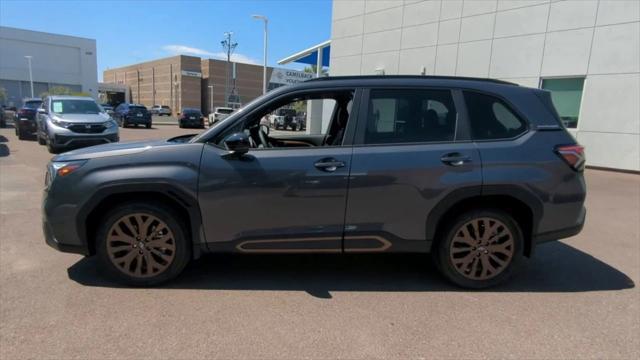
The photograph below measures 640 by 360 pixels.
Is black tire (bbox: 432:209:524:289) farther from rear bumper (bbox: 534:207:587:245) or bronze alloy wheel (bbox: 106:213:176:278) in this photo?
bronze alloy wheel (bbox: 106:213:176:278)

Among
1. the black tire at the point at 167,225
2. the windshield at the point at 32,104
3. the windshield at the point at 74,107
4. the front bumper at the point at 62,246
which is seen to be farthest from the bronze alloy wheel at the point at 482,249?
the windshield at the point at 32,104

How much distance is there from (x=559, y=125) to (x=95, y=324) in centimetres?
429

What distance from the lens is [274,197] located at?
365 cm

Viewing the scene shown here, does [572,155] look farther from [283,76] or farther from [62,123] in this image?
[283,76]

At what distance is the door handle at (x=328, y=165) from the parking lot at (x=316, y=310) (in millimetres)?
1112

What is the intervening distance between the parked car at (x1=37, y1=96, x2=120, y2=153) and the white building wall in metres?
12.5

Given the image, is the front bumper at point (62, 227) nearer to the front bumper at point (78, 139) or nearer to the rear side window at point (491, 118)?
the rear side window at point (491, 118)

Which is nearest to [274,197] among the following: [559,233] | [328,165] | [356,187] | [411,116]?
[328,165]

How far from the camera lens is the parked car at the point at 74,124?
11.9 m

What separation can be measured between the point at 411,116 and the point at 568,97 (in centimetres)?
1254

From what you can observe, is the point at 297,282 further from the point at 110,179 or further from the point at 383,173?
the point at 110,179

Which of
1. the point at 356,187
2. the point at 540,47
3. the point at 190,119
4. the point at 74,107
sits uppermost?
the point at 540,47

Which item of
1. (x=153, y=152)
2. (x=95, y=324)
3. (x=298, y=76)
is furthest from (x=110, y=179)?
(x=298, y=76)

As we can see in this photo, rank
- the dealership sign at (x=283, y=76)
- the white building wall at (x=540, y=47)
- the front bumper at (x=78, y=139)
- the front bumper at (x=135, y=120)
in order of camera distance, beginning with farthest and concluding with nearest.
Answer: the dealership sign at (x=283, y=76), the front bumper at (x=135, y=120), the white building wall at (x=540, y=47), the front bumper at (x=78, y=139)
